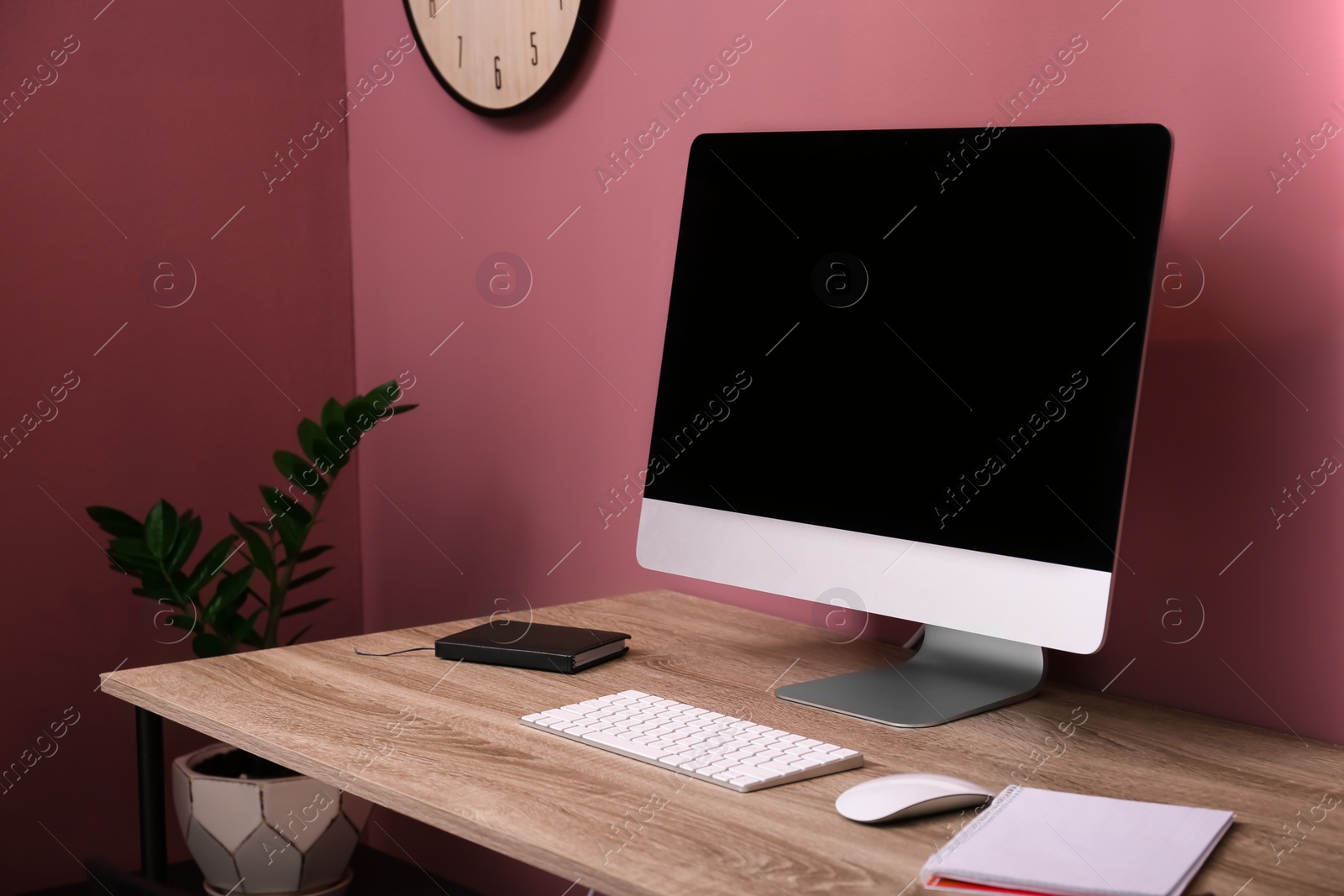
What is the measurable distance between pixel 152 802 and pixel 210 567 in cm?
61

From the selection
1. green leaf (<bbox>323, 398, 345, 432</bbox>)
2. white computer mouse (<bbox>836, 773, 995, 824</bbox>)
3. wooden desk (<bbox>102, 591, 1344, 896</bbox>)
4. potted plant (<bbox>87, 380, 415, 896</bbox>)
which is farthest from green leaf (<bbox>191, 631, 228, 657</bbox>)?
white computer mouse (<bbox>836, 773, 995, 824</bbox>)

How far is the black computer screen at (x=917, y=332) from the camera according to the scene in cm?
105

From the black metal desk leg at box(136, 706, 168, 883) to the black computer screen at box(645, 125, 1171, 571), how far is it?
0.63 meters

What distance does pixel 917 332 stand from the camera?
3.84 ft

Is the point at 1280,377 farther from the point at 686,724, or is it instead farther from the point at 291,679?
the point at 291,679

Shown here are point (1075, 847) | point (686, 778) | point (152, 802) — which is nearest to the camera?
point (1075, 847)

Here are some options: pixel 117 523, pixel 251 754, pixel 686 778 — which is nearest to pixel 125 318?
pixel 117 523

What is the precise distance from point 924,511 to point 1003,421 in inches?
4.7

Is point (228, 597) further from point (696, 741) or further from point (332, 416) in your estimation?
point (696, 741)

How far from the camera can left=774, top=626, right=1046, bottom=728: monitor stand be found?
1.15 m

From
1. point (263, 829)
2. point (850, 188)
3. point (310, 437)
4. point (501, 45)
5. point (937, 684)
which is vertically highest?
point (501, 45)

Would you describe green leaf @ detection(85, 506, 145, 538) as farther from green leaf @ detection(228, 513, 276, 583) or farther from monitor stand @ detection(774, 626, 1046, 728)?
monitor stand @ detection(774, 626, 1046, 728)

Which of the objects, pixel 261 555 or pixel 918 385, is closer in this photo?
pixel 918 385

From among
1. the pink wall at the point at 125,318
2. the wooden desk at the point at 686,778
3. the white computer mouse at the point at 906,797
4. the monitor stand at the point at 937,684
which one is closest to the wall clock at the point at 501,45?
the pink wall at the point at 125,318
